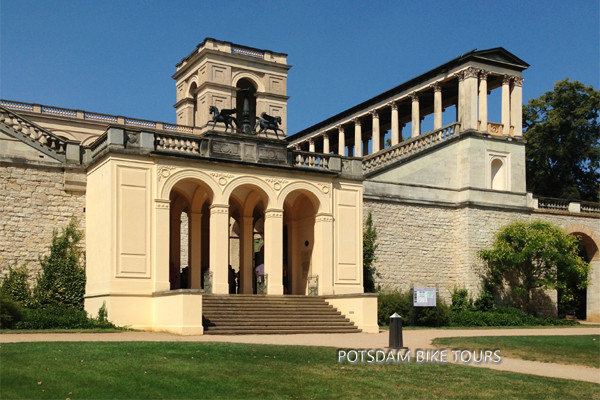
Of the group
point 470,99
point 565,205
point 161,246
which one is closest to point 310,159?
point 161,246

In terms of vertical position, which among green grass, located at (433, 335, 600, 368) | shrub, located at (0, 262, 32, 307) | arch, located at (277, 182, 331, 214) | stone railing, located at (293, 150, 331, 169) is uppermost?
stone railing, located at (293, 150, 331, 169)

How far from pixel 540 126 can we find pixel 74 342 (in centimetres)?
4067

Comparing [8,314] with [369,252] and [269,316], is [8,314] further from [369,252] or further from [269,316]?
[369,252]

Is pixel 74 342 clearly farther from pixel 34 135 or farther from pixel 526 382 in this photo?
pixel 34 135

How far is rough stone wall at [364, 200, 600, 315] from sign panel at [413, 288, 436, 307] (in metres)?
4.00

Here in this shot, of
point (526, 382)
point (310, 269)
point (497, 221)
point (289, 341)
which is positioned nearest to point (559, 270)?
point (497, 221)

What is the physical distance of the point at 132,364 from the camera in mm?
14094

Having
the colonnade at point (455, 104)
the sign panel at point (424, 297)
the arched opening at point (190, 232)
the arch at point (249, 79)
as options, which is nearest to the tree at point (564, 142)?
the colonnade at point (455, 104)

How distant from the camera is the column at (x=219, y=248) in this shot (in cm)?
2617

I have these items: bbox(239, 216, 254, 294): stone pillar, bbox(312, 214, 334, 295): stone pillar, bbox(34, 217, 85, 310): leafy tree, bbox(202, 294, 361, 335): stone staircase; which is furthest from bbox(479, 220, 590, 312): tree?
bbox(34, 217, 85, 310): leafy tree

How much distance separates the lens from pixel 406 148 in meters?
37.6

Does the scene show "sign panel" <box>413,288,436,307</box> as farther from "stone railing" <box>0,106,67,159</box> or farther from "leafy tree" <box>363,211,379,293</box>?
"stone railing" <box>0,106,67,159</box>

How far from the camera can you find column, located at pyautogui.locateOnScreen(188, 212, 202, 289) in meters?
29.4

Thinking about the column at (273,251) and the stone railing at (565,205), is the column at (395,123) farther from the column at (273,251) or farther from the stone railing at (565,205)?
the column at (273,251)
